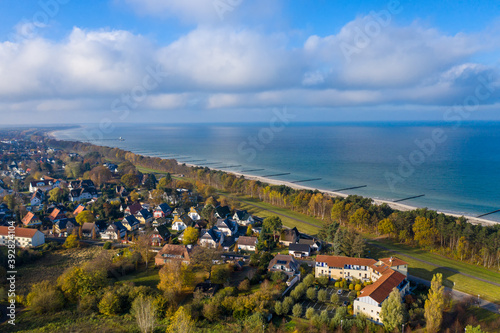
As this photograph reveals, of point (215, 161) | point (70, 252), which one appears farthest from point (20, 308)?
point (215, 161)

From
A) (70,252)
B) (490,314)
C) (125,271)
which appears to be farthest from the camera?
(70,252)

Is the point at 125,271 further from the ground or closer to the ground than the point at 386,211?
closer to the ground

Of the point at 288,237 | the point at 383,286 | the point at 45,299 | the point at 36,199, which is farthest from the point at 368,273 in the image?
the point at 36,199

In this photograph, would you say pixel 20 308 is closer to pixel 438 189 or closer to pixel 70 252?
pixel 70 252

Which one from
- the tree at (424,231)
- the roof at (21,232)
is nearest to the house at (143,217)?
the roof at (21,232)

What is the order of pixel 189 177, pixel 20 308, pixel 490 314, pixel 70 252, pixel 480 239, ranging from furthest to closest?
pixel 189 177 → pixel 70 252 → pixel 480 239 → pixel 20 308 → pixel 490 314

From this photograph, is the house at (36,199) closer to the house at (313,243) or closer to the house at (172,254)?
the house at (172,254)
